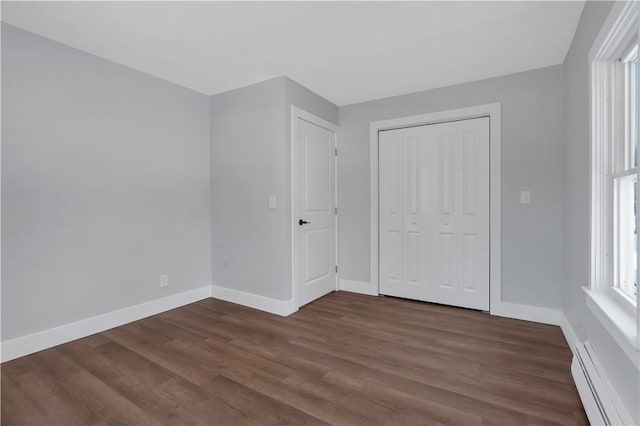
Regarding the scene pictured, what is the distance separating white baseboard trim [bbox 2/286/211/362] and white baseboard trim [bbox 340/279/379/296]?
5.85 ft

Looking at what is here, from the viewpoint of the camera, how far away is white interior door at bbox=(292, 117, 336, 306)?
127 inches

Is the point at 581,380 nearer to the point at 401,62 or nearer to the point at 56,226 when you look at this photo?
the point at 401,62

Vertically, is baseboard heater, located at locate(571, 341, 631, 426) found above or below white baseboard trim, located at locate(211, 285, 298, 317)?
above

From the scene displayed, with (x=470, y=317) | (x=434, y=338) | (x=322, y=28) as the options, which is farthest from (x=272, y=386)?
(x=322, y=28)

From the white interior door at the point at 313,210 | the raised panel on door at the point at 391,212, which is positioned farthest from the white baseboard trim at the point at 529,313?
the white interior door at the point at 313,210

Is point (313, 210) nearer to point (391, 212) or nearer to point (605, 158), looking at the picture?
point (391, 212)

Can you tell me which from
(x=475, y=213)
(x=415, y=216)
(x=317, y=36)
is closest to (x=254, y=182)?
(x=317, y=36)

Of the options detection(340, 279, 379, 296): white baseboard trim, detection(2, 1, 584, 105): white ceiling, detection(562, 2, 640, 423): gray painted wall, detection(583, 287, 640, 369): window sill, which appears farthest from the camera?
detection(340, 279, 379, 296): white baseboard trim

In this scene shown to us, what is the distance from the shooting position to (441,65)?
276cm

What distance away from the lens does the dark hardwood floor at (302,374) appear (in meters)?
1.59

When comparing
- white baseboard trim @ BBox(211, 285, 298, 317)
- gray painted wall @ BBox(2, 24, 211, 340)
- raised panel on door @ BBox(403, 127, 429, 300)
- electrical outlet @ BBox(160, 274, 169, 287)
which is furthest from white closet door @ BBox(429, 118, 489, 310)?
electrical outlet @ BBox(160, 274, 169, 287)

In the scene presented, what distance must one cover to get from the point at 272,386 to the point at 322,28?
250 centimetres

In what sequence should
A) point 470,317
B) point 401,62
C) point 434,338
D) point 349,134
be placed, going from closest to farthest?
point 434,338 < point 401,62 < point 470,317 < point 349,134

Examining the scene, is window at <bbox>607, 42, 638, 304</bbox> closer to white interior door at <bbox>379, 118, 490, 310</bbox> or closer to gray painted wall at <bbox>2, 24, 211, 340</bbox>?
white interior door at <bbox>379, 118, 490, 310</bbox>
